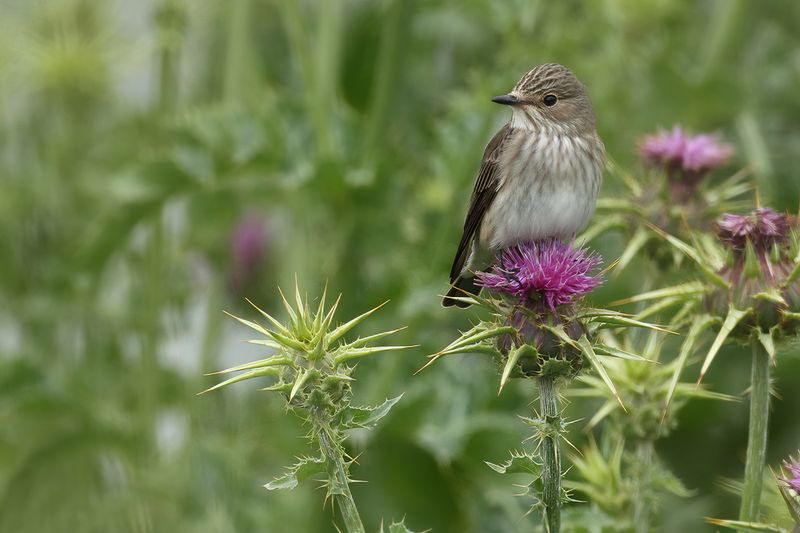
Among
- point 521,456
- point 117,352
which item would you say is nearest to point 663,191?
point 521,456

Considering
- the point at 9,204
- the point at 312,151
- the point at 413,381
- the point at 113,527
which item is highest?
the point at 312,151

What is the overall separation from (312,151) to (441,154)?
57 cm

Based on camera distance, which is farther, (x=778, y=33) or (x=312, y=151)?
(x=778, y=33)

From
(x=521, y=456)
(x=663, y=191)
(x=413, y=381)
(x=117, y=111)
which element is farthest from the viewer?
(x=117, y=111)

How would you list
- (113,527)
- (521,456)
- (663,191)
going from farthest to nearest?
(113,527)
(663,191)
(521,456)

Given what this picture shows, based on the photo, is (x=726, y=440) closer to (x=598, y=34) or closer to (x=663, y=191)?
(x=598, y=34)

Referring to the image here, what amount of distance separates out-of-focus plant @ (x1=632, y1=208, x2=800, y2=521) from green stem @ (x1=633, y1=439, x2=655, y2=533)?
0.44 meters

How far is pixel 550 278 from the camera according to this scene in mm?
3455

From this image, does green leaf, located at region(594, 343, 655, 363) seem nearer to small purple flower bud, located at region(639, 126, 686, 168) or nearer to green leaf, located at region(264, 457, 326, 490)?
green leaf, located at region(264, 457, 326, 490)

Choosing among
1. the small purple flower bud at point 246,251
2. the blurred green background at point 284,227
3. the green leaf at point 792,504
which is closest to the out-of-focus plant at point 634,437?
the green leaf at point 792,504

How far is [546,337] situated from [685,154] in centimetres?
128

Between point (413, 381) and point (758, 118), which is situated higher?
point (758, 118)

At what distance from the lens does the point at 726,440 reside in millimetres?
6605

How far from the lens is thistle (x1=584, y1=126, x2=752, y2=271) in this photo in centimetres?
429
